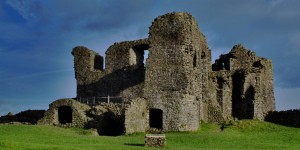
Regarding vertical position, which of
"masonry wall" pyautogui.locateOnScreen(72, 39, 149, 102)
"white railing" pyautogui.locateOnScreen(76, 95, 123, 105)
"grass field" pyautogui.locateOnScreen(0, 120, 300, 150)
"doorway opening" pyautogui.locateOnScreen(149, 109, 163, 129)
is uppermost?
"masonry wall" pyautogui.locateOnScreen(72, 39, 149, 102)

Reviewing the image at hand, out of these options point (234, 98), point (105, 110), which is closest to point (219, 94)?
point (234, 98)

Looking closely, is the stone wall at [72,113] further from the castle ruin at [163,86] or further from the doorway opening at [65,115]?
the doorway opening at [65,115]

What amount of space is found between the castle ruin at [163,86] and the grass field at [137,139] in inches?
91.8

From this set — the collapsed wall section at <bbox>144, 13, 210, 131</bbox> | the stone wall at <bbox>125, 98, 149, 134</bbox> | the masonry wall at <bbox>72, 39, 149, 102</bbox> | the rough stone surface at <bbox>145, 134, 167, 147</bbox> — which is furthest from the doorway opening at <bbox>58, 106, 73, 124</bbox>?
the rough stone surface at <bbox>145, 134, 167, 147</bbox>

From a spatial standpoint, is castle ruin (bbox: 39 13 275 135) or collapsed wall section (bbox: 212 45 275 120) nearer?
castle ruin (bbox: 39 13 275 135)

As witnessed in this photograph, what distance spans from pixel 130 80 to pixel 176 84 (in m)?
6.29

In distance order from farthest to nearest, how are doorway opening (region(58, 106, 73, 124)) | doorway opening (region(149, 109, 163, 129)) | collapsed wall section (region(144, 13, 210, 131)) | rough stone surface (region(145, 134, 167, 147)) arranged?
doorway opening (region(58, 106, 73, 124)) < doorway opening (region(149, 109, 163, 129)) < collapsed wall section (region(144, 13, 210, 131)) < rough stone surface (region(145, 134, 167, 147))

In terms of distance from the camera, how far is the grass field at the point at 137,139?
29250 millimetres

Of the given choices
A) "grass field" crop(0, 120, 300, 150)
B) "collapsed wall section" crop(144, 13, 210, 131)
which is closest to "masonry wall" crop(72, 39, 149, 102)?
"collapsed wall section" crop(144, 13, 210, 131)

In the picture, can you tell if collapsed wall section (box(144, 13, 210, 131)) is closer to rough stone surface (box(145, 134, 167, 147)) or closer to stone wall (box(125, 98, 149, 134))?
stone wall (box(125, 98, 149, 134))

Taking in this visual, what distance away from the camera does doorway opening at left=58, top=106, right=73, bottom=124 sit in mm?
48750

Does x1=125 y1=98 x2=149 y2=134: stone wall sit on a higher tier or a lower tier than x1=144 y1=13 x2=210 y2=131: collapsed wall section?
lower

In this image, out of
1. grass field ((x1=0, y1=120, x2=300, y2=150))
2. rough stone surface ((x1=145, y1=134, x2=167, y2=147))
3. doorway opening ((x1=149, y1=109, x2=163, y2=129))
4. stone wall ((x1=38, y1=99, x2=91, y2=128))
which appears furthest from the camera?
doorway opening ((x1=149, y1=109, x2=163, y2=129))

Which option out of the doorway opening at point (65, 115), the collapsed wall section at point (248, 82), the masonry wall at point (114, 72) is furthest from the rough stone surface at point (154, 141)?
the collapsed wall section at point (248, 82)
